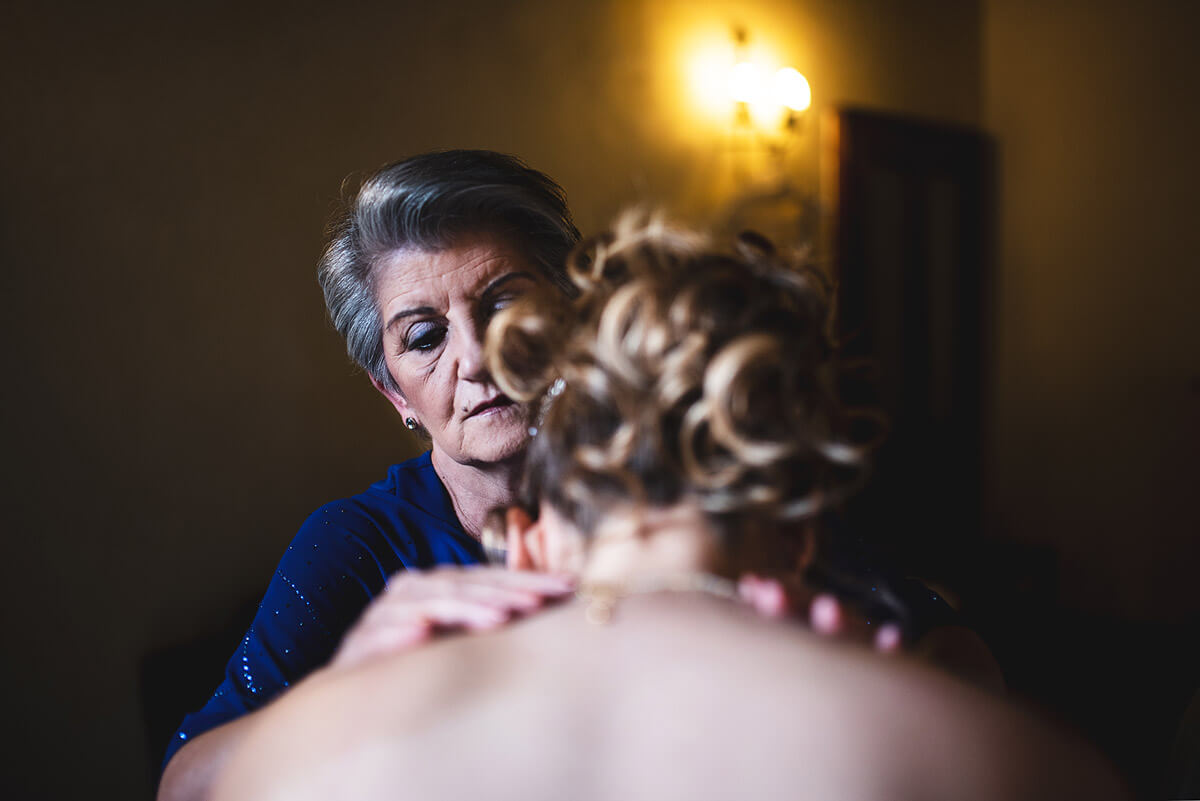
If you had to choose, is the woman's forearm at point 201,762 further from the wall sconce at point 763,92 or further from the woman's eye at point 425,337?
the wall sconce at point 763,92

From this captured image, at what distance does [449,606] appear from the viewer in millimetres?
725

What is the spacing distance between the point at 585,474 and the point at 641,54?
265cm

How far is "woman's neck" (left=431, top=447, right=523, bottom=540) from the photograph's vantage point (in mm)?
1326

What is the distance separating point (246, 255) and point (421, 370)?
1022 millimetres

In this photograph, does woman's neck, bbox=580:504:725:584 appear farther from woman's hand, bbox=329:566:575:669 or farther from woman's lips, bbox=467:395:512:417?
woman's lips, bbox=467:395:512:417

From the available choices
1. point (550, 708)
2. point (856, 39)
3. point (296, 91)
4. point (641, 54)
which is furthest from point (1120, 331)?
point (550, 708)

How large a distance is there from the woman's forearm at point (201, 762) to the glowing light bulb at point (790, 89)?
314 centimetres

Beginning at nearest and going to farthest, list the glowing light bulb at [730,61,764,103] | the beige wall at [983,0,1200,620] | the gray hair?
the gray hair < the glowing light bulb at [730,61,764,103] < the beige wall at [983,0,1200,620]

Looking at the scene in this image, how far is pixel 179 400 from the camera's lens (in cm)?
197

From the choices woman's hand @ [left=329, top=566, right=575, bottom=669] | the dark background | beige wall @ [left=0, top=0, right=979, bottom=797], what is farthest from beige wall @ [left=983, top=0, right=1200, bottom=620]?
woman's hand @ [left=329, top=566, right=575, bottom=669]

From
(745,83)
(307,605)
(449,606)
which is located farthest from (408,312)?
(745,83)

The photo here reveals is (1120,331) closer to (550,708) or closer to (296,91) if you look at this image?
(296,91)

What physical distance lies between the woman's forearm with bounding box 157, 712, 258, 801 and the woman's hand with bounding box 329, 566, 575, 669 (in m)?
0.30

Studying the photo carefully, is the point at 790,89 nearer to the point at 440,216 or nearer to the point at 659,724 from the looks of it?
the point at 440,216
